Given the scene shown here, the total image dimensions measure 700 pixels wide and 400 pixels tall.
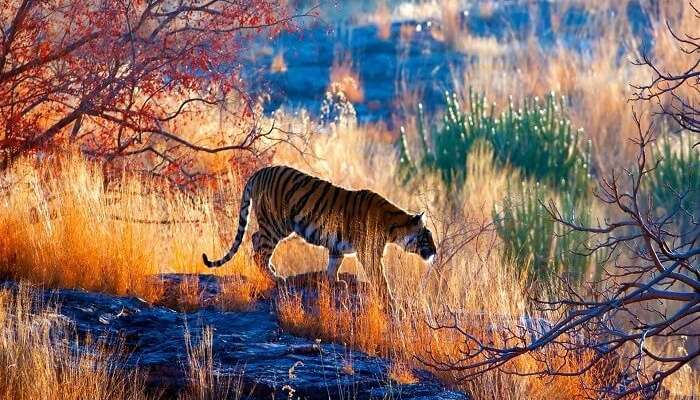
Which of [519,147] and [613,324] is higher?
[519,147]

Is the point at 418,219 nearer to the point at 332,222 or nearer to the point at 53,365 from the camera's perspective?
the point at 332,222

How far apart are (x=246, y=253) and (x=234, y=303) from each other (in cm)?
153

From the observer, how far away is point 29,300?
6.82 metres

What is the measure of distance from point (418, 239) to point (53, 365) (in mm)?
3232

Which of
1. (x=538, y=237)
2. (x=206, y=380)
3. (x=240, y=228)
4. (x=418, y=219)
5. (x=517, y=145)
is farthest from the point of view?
(x=517, y=145)

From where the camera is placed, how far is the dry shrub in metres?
5.63

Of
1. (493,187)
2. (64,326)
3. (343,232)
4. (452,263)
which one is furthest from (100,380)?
(493,187)

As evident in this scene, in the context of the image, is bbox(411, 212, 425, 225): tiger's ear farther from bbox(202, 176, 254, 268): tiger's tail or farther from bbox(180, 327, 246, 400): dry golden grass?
bbox(180, 327, 246, 400): dry golden grass

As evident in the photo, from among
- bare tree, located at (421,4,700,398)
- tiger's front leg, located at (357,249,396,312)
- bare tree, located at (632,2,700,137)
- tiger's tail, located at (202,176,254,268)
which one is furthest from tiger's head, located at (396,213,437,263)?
bare tree, located at (632,2,700,137)

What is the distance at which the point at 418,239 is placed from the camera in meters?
8.48

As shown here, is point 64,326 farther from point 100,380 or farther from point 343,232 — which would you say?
point 343,232

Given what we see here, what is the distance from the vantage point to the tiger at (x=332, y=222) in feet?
27.5

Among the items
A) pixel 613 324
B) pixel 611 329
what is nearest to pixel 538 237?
pixel 613 324

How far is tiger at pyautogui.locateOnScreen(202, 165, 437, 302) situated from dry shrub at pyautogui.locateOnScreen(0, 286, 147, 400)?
7.13 ft
